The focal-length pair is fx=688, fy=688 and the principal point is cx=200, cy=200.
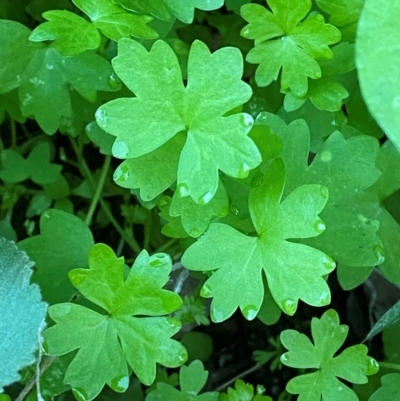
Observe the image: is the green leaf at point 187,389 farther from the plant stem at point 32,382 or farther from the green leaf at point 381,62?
the green leaf at point 381,62

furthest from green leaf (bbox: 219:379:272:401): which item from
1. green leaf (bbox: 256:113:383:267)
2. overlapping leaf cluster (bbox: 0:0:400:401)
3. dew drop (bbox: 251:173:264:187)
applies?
dew drop (bbox: 251:173:264:187)

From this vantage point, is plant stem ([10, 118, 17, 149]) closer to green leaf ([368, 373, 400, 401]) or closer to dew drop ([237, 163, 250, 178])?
dew drop ([237, 163, 250, 178])

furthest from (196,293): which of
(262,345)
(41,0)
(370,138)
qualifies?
(41,0)

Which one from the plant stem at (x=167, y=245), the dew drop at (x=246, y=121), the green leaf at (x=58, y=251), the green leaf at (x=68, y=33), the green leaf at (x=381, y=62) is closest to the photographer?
the green leaf at (x=381, y=62)

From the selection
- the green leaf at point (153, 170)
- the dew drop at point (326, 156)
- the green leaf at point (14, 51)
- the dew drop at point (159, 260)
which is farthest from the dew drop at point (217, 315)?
the green leaf at point (14, 51)

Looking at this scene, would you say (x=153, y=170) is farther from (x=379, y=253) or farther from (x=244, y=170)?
(x=379, y=253)

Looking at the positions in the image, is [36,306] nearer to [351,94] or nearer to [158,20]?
[158,20]
